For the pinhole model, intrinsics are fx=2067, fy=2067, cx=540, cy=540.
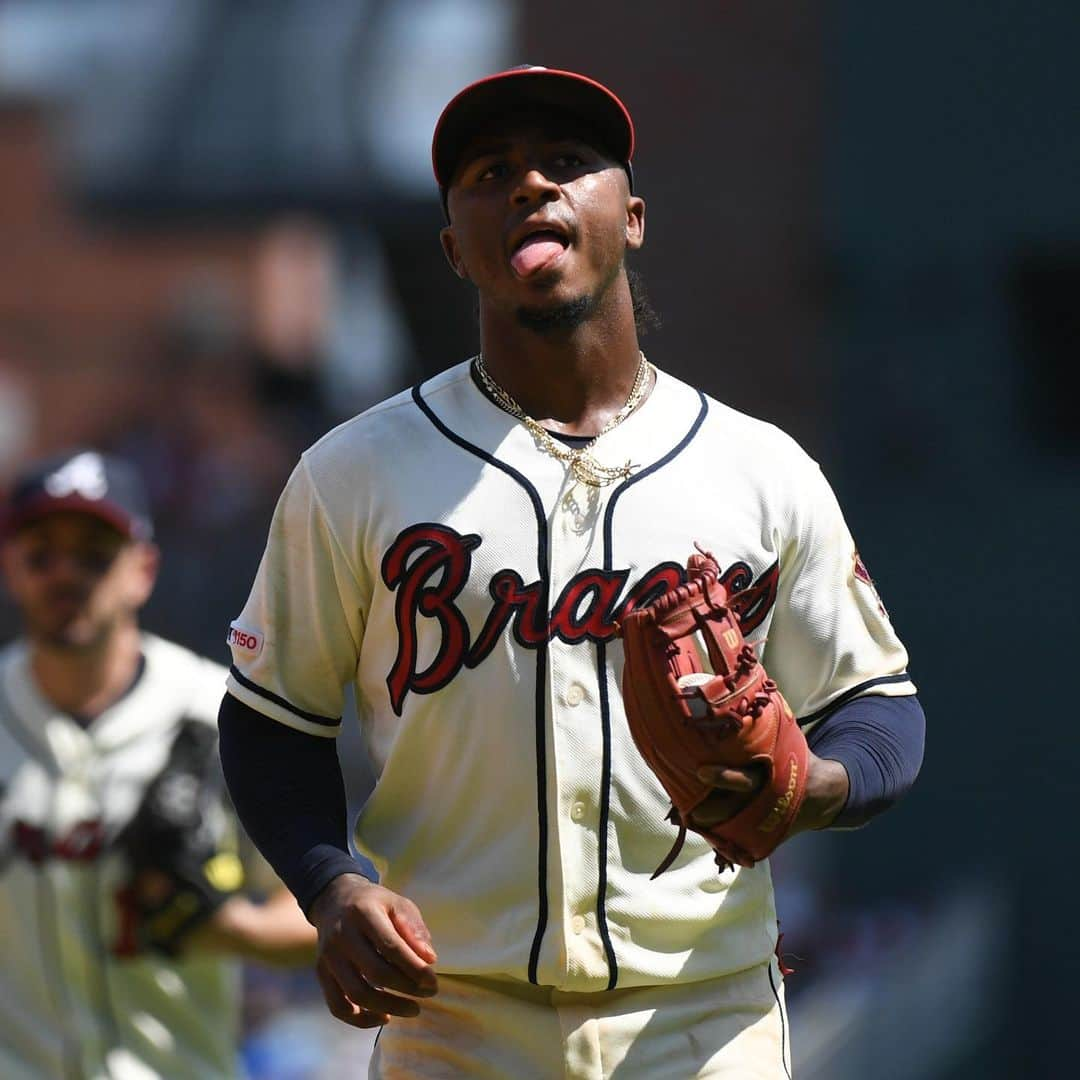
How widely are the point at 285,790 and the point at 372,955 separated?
38cm

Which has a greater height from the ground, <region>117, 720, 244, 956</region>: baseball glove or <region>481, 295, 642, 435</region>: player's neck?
<region>481, 295, 642, 435</region>: player's neck

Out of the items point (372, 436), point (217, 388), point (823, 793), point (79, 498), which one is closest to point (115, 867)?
point (79, 498)

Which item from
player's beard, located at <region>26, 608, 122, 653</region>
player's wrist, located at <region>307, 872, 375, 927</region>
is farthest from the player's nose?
player's beard, located at <region>26, 608, 122, 653</region>

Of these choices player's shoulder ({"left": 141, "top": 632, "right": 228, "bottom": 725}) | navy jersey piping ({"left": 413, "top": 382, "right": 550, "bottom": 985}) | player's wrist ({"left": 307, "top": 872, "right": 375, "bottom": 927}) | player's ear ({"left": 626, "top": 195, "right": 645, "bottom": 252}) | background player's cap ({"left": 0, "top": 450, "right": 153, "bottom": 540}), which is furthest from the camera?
background player's cap ({"left": 0, "top": 450, "right": 153, "bottom": 540})

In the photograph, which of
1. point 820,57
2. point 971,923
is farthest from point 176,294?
point 971,923

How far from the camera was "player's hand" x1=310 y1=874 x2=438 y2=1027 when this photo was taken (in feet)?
7.95

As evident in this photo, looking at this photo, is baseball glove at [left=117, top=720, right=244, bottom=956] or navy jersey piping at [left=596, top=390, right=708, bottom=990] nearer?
navy jersey piping at [left=596, top=390, right=708, bottom=990]

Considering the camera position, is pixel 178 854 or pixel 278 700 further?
pixel 178 854

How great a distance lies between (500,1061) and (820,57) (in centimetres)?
1015

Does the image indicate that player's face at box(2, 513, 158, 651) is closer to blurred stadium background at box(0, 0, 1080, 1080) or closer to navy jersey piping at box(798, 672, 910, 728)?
navy jersey piping at box(798, 672, 910, 728)

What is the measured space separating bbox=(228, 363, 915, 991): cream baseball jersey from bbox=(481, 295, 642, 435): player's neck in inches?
2.0

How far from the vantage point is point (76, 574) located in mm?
4414

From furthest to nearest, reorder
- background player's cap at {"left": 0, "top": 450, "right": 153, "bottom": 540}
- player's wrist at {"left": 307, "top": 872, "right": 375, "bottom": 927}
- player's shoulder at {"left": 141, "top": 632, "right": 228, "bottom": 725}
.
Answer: background player's cap at {"left": 0, "top": 450, "right": 153, "bottom": 540} < player's shoulder at {"left": 141, "top": 632, "right": 228, "bottom": 725} < player's wrist at {"left": 307, "top": 872, "right": 375, "bottom": 927}

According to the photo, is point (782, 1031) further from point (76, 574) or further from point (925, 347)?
point (925, 347)
